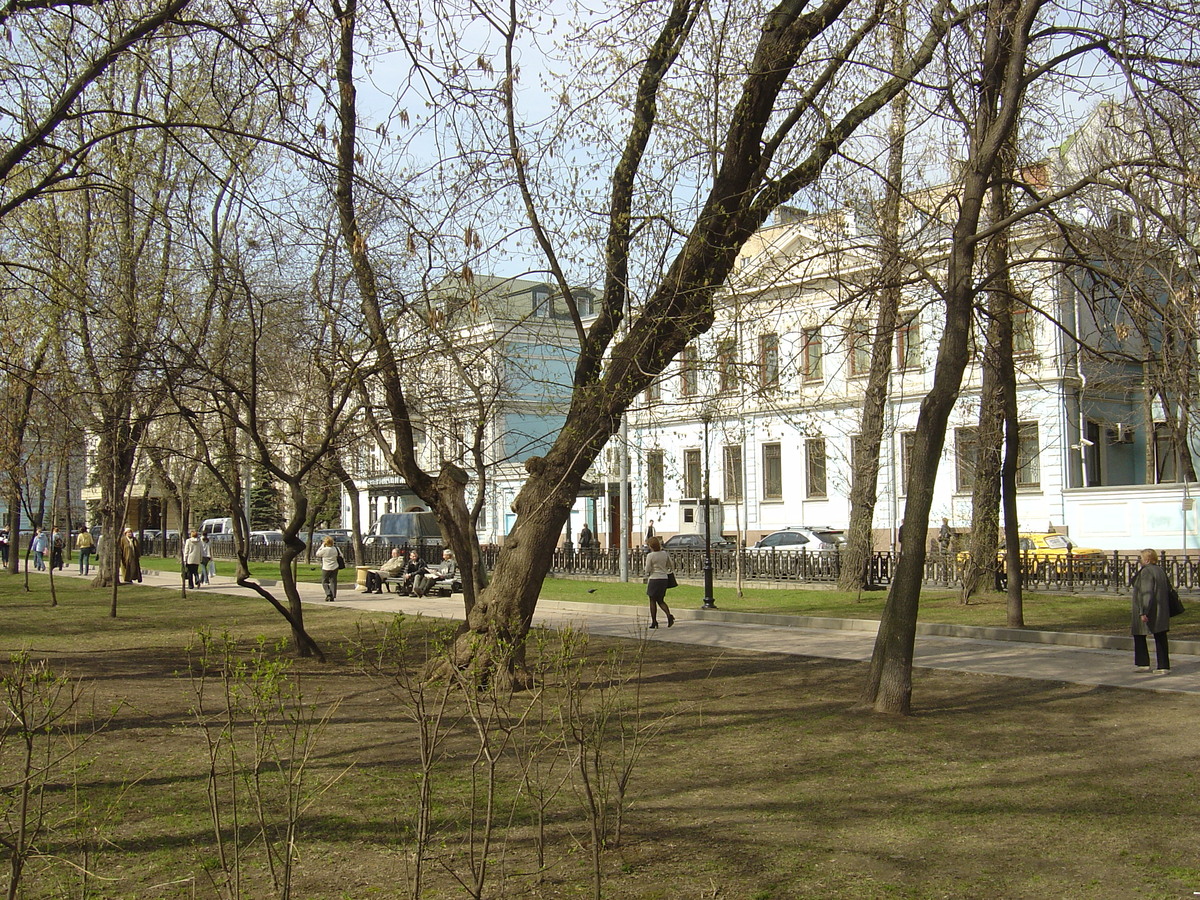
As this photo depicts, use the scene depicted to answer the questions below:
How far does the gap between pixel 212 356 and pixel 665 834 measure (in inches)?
513

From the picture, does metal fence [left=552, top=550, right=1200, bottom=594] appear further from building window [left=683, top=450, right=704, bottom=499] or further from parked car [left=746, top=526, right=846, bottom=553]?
building window [left=683, top=450, right=704, bottom=499]

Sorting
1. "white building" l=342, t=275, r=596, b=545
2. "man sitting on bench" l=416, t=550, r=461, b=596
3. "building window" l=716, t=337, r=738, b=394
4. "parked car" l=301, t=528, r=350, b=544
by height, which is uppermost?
"white building" l=342, t=275, r=596, b=545

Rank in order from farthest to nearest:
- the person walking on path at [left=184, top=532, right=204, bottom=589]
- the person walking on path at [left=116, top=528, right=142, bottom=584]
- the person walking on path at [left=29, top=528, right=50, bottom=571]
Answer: the person walking on path at [left=29, top=528, right=50, bottom=571] < the person walking on path at [left=116, top=528, right=142, bottom=584] < the person walking on path at [left=184, top=532, right=204, bottom=589]

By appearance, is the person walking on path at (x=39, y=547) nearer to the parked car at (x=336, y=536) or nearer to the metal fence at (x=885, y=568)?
the parked car at (x=336, y=536)

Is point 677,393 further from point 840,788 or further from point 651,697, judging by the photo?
point 840,788

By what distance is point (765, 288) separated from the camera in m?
11.0

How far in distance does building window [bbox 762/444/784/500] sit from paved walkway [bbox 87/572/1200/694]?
23.2 metres

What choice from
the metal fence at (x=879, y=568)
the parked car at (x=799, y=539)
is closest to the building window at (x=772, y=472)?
the parked car at (x=799, y=539)

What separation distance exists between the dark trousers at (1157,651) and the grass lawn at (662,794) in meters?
1.70

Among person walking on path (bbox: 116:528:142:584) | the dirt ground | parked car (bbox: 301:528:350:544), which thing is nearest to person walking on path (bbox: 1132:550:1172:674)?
the dirt ground

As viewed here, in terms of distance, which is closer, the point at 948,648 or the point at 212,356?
the point at 948,648

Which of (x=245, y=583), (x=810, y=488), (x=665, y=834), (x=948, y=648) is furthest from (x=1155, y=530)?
(x=665, y=834)

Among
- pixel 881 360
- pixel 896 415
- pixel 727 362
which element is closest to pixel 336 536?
pixel 896 415

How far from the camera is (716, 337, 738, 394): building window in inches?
405
